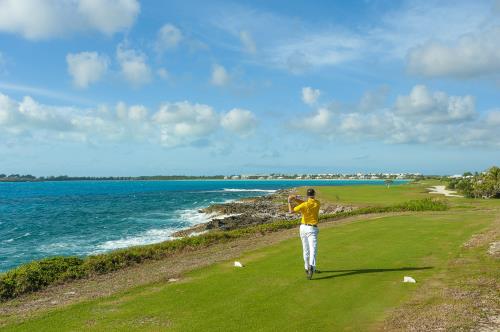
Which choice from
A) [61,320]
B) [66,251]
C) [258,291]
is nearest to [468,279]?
[258,291]

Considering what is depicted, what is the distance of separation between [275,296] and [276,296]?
1.2 inches

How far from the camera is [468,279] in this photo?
1464 cm

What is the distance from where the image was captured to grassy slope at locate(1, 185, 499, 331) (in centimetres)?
1109

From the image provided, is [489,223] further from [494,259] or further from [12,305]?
[12,305]

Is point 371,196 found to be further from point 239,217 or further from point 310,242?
point 310,242

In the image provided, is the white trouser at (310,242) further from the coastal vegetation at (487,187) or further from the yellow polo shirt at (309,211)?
the coastal vegetation at (487,187)

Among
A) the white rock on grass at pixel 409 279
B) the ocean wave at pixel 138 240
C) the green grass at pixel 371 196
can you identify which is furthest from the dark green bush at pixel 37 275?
the green grass at pixel 371 196

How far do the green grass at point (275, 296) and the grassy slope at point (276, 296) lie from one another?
25 mm

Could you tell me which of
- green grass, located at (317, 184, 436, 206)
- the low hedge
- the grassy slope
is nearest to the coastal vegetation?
green grass, located at (317, 184, 436, 206)

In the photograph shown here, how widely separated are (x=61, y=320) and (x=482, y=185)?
7044 cm

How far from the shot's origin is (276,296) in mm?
13195

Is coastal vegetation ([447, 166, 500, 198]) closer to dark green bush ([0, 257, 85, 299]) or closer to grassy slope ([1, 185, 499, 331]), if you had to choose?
grassy slope ([1, 185, 499, 331])

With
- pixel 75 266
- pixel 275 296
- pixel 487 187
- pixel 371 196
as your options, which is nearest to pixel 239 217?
pixel 371 196

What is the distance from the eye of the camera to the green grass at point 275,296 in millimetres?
11047
